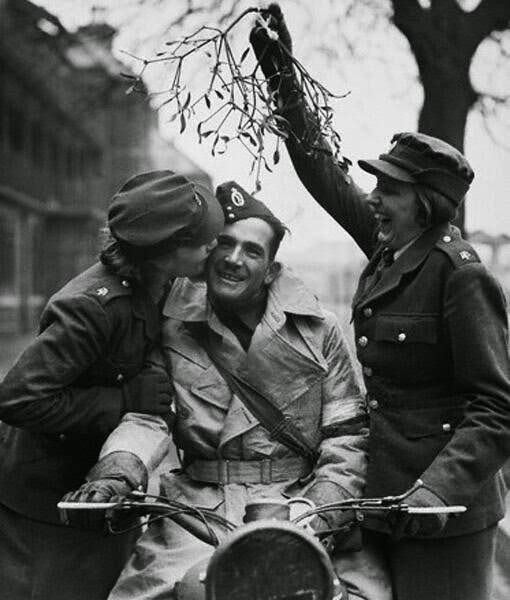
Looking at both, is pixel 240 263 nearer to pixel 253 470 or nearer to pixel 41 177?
pixel 253 470

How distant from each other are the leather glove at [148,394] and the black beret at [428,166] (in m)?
0.98

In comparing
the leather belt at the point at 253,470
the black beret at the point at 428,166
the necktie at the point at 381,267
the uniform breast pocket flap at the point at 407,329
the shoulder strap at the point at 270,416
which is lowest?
the leather belt at the point at 253,470

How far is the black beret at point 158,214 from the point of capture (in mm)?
3125

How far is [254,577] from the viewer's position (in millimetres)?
2117

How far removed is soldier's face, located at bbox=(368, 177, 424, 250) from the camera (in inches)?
120

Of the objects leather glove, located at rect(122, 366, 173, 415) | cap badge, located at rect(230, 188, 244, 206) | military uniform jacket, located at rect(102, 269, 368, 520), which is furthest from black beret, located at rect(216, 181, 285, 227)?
leather glove, located at rect(122, 366, 173, 415)

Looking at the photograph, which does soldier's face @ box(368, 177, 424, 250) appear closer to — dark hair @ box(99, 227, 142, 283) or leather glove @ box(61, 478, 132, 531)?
dark hair @ box(99, 227, 142, 283)

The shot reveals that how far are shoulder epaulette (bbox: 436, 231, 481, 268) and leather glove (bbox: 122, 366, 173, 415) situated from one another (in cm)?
100

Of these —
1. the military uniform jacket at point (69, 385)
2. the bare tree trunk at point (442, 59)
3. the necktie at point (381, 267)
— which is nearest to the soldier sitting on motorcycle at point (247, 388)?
the military uniform jacket at point (69, 385)

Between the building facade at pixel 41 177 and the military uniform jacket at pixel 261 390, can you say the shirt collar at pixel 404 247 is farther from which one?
the building facade at pixel 41 177

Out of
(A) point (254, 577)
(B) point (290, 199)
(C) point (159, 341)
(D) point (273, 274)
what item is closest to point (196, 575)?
(A) point (254, 577)

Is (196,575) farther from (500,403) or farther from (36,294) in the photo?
(36,294)

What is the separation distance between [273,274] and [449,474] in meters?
1.06

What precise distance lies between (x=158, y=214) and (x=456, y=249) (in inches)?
37.3
